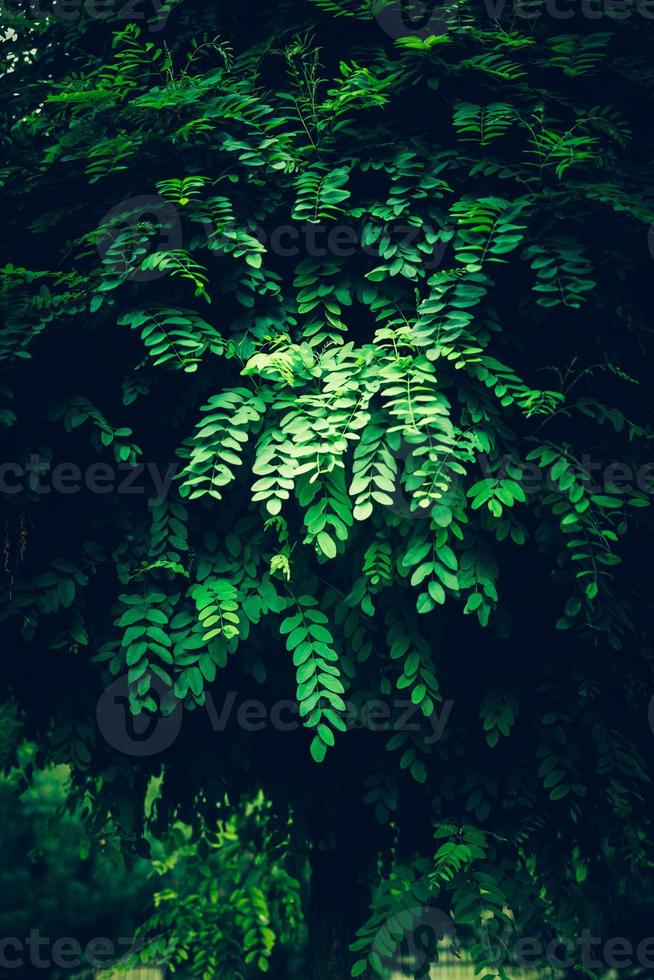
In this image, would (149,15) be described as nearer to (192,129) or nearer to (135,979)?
(192,129)

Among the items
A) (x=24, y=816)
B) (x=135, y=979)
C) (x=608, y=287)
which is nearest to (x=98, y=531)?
(x=608, y=287)

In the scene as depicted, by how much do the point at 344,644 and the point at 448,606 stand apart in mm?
557

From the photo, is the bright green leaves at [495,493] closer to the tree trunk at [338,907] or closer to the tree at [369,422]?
the tree at [369,422]

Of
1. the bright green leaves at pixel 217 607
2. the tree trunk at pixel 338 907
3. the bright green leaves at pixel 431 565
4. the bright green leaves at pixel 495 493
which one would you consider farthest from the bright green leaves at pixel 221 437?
the tree trunk at pixel 338 907

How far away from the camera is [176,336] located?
3.72 meters

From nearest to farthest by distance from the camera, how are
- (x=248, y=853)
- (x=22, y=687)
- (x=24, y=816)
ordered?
1. (x=22, y=687)
2. (x=248, y=853)
3. (x=24, y=816)

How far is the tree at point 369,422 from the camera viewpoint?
3557mm

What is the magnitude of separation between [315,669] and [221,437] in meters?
1.07

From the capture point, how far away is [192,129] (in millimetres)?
3826

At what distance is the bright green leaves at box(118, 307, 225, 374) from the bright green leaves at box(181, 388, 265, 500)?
205 millimetres

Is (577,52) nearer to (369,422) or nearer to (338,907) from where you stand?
(369,422)

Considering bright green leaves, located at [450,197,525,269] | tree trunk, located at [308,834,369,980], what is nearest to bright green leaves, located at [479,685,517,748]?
tree trunk, located at [308,834,369,980]

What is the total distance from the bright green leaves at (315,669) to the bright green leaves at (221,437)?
0.69 m

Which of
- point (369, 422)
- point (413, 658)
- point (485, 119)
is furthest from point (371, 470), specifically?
point (485, 119)
